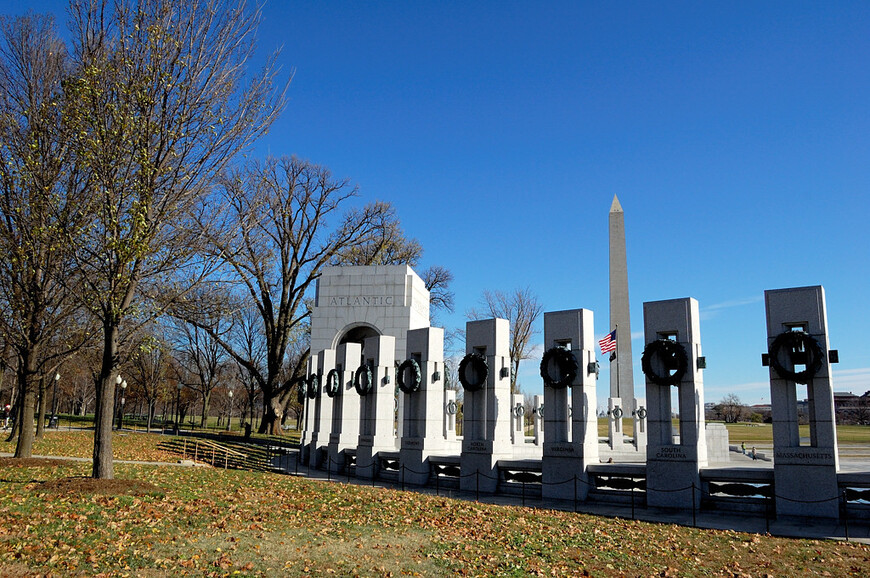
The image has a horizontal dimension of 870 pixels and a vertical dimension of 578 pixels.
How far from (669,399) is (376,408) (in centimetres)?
1121

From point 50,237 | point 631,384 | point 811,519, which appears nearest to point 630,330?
point 631,384

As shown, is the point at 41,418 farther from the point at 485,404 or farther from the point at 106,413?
the point at 485,404

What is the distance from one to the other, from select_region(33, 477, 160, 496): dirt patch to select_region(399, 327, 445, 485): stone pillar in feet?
32.0

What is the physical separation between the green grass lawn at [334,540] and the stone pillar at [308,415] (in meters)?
14.2

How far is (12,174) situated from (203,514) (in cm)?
1170

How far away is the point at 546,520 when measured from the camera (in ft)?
46.2

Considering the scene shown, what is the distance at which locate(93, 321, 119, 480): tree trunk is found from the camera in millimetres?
14531

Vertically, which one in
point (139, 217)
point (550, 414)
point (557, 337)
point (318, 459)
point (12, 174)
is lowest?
point (318, 459)

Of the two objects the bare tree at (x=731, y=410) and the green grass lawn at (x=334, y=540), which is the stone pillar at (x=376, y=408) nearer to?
the green grass lawn at (x=334, y=540)

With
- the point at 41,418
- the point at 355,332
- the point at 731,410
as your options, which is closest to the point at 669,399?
the point at 355,332

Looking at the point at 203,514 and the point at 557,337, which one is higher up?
the point at 557,337

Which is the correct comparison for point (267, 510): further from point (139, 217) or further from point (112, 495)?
point (139, 217)

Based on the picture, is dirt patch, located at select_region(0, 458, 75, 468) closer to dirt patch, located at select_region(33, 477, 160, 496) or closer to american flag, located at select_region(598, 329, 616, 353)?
dirt patch, located at select_region(33, 477, 160, 496)

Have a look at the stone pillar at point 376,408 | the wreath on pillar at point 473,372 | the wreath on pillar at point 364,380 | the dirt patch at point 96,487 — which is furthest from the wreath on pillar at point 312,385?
the dirt patch at point 96,487
